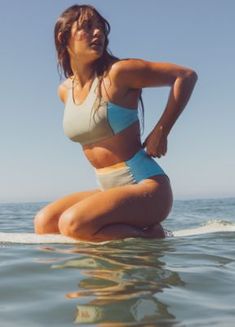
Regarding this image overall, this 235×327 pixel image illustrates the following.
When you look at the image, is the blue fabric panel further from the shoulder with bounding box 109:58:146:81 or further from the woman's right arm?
the woman's right arm

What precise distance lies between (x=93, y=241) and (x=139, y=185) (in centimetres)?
61

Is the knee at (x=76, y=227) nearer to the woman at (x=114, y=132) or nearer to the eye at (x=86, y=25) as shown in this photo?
the woman at (x=114, y=132)

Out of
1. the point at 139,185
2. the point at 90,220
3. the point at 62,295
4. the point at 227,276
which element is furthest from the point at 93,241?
the point at 62,295

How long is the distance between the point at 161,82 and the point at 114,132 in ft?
1.98

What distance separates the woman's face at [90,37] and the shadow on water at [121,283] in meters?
1.79

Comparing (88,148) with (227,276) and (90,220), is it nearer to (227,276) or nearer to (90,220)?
(90,220)

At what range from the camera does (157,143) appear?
4352 millimetres

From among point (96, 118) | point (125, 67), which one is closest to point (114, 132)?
point (96, 118)

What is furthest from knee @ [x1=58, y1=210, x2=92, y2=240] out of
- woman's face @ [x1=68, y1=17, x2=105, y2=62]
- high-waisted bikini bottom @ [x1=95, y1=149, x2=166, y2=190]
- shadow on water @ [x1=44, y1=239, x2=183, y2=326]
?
woman's face @ [x1=68, y1=17, x2=105, y2=62]

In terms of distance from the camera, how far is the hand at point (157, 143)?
4.34 metres

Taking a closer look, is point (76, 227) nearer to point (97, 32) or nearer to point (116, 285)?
point (116, 285)

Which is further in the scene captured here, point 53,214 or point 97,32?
point 53,214

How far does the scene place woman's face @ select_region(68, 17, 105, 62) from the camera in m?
4.43

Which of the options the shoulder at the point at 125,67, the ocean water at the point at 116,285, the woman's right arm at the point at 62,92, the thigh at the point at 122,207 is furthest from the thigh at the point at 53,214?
the shoulder at the point at 125,67
